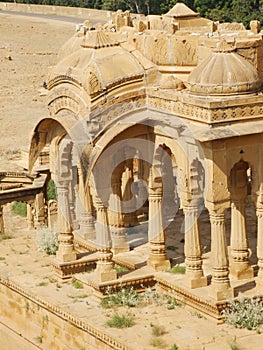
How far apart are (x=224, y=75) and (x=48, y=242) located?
21.2ft

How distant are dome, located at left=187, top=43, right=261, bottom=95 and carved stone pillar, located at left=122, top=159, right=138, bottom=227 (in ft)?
15.9

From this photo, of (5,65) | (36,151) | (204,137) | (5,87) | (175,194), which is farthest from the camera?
(5,65)

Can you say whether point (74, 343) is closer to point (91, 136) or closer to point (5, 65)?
point (91, 136)

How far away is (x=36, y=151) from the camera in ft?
72.3

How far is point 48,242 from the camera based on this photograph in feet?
77.5

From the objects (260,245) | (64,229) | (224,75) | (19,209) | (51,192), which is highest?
(224,75)

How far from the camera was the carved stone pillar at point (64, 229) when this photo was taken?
2152cm

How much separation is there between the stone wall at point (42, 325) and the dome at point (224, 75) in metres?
4.26

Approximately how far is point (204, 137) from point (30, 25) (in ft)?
177

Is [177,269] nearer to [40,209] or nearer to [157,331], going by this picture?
[157,331]

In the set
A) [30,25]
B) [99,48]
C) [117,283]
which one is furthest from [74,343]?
[30,25]

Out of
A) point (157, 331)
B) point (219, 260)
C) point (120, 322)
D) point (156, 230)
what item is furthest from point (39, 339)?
point (219, 260)

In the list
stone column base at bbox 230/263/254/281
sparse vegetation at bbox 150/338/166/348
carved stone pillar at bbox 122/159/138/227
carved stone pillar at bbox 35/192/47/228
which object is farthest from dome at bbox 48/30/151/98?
carved stone pillar at bbox 35/192/47/228

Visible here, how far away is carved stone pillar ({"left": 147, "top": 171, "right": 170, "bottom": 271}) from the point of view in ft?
67.7
